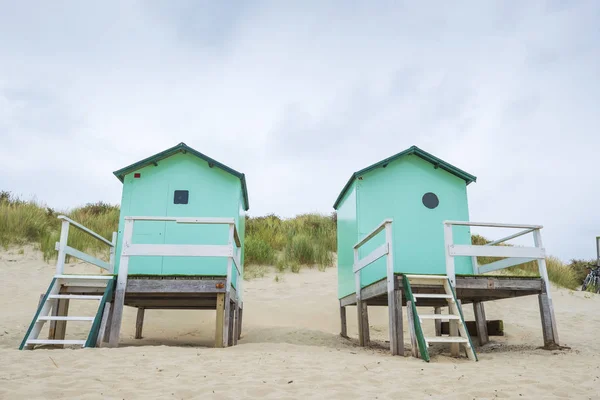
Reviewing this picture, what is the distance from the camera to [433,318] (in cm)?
747

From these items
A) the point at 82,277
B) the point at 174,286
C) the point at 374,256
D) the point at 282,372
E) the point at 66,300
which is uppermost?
the point at 374,256

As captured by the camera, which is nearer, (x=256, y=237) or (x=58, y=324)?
(x=58, y=324)

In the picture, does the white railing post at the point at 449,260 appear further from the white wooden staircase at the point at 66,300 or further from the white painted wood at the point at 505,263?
the white wooden staircase at the point at 66,300

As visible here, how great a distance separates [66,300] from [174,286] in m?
2.12

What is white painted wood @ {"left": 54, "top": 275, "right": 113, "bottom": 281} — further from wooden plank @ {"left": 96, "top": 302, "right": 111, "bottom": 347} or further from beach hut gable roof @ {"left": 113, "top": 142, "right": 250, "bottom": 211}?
beach hut gable roof @ {"left": 113, "top": 142, "right": 250, "bottom": 211}

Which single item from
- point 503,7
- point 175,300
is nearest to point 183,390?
point 175,300

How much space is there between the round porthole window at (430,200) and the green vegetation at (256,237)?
8052 millimetres

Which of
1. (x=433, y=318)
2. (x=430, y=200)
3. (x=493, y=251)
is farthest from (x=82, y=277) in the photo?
(x=430, y=200)

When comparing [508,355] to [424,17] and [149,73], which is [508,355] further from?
[149,73]

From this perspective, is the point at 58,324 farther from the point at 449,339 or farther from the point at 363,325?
the point at 449,339

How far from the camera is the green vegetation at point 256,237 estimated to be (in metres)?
17.0

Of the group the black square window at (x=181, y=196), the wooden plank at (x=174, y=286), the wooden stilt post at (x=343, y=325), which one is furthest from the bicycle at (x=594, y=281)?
the wooden plank at (x=174, y=286)

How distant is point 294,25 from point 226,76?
7.84 ft

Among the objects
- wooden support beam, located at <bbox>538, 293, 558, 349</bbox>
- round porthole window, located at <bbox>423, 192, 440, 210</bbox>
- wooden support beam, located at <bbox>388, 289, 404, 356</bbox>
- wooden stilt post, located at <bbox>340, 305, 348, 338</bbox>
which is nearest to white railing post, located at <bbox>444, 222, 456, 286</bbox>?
wooden support beam, located at <bbox>388, 289, 404, 356</bbox>
